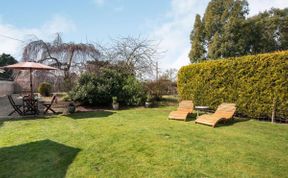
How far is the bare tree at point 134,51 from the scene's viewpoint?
15891mm

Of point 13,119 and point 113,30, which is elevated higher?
point 113,30

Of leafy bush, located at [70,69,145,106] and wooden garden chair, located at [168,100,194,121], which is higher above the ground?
leafy bush, located at [70,69,145,106]

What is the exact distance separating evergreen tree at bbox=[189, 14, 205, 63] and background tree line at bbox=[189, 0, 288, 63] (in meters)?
0.69

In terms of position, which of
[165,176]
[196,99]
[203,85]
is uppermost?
[203,85]

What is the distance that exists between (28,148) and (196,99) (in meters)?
8.23

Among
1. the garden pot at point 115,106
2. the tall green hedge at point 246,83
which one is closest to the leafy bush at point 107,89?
the garden pot at point 115,106

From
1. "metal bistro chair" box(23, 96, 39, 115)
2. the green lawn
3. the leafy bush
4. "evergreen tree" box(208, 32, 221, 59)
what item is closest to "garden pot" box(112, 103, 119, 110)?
the leafy bush

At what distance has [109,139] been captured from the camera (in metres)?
Result: 5.79

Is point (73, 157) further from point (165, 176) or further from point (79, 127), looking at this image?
point (79, 127)

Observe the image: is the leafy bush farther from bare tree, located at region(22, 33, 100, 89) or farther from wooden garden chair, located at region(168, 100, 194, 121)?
wooden garden chair, located at region(168, 100, 194, 121)

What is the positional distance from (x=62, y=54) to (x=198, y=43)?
16.3m

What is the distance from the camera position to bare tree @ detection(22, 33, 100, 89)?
15.3m

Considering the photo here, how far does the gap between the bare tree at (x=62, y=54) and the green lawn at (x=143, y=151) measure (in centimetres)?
843

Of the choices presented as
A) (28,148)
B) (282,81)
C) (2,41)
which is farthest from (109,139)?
(2,41)
